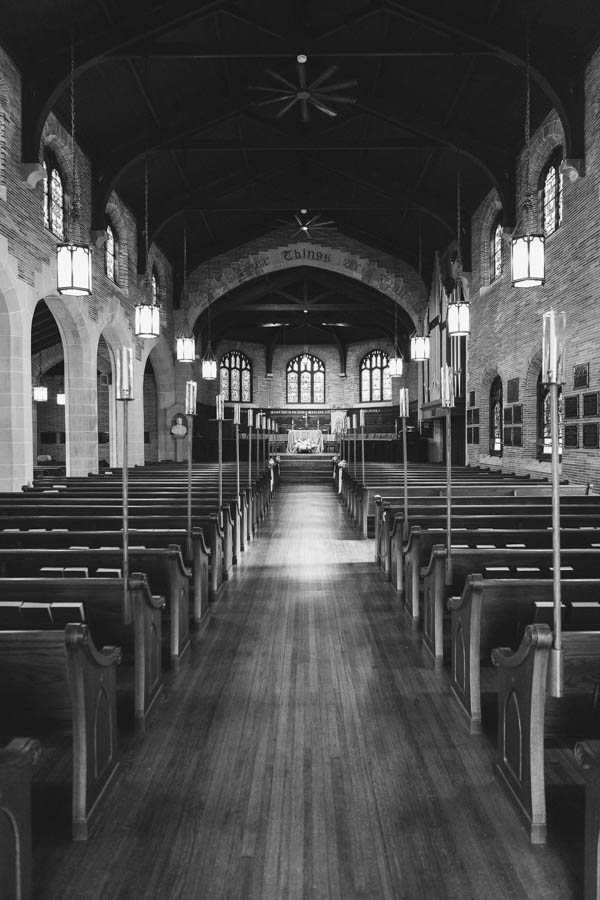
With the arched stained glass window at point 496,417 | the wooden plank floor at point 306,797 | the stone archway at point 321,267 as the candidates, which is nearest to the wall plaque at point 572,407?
the arched stained glass window at point 496,417

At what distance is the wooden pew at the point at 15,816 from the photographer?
6.12 ft

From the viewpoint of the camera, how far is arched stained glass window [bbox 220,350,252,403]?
28234 mm

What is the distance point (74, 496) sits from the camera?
25.5 feet

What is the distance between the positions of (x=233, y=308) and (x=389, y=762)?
20.1 meters

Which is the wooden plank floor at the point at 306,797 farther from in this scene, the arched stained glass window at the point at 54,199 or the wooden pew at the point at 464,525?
the arched stained glass window at the point at 54,199

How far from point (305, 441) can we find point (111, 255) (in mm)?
11566

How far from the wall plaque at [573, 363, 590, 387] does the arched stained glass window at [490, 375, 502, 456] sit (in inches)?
166

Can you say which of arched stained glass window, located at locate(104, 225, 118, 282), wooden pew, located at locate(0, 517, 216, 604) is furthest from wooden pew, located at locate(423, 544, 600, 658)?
arched stained glass window, located at locate(104, 225, 118, 282)

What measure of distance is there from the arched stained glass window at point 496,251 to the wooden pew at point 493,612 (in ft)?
36.7

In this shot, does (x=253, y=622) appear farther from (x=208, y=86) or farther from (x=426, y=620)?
(x=208, y=86)

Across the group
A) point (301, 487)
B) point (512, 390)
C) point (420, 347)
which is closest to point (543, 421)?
point (512, 390)

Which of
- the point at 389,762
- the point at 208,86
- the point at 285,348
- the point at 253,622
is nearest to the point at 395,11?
the point at 208,86

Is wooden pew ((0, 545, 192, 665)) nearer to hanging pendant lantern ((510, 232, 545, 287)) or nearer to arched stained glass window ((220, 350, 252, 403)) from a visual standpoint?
hanging pendant lantern ((510, 232, 545, 287))

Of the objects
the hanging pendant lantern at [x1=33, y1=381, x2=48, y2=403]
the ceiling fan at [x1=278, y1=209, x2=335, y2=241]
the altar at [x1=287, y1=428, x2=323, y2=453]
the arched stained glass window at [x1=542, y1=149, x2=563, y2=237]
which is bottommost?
the altar at [x1=287, y1=428, x2=323, y2=453]
